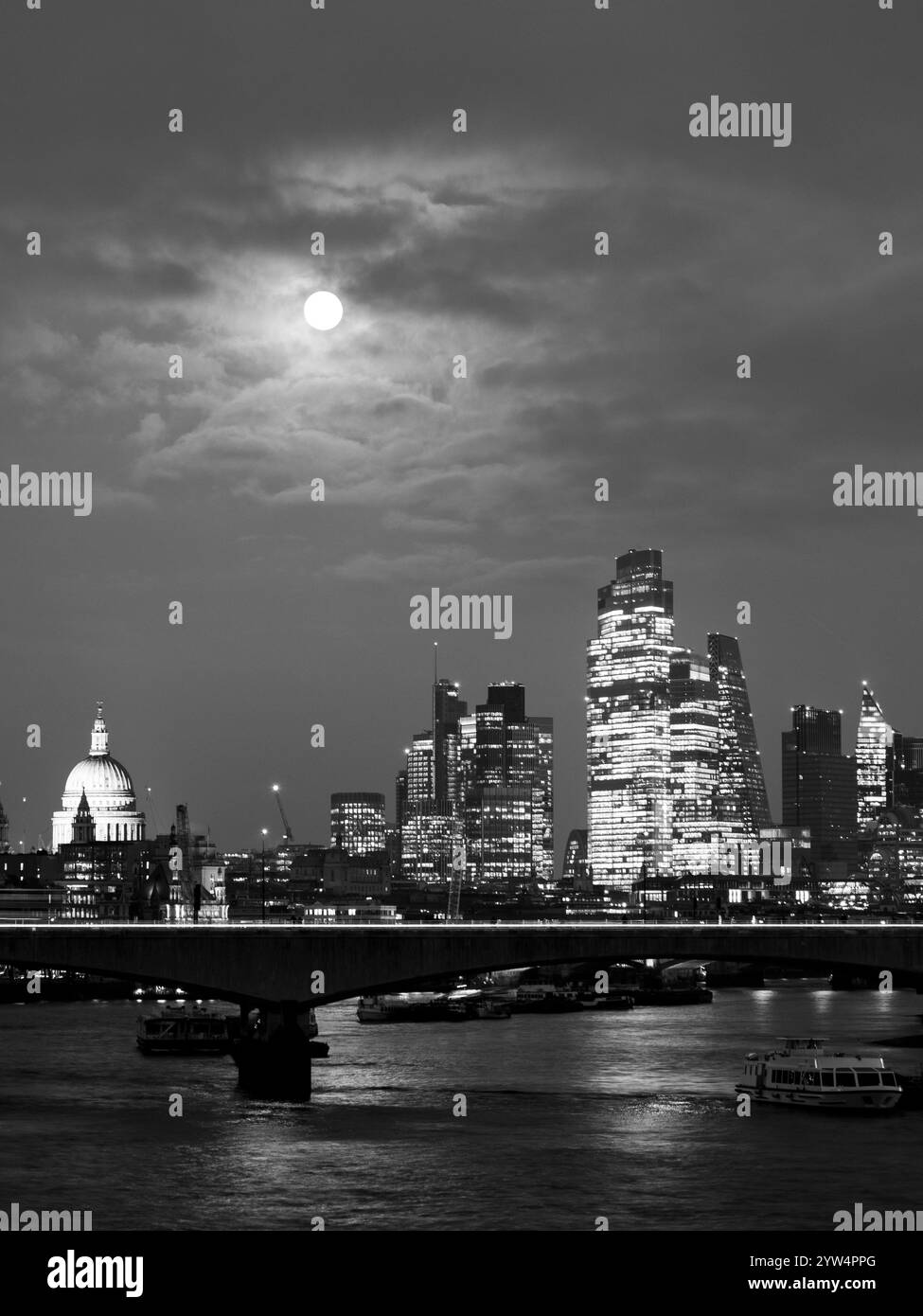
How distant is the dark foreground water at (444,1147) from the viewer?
5800 cm

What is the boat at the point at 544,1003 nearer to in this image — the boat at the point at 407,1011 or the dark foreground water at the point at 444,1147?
the boat at the point at 407,1011

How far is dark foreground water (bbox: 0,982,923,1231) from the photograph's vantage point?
58000 millimetres

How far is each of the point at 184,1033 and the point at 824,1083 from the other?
49.6 meters

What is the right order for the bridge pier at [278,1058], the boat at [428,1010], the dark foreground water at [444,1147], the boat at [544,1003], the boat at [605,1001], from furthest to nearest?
the boat at [605,1001] → the boat at [544,1003] → the boat at [428,1010] → the bridge pier at [278,1058] → the dark foreground water at [444,1147]

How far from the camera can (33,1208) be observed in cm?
5650

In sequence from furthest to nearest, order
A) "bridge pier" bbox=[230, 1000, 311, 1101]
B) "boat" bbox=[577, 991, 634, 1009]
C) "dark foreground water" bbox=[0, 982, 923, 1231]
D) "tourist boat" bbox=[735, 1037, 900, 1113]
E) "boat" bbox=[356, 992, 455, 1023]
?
1. "boat" bbox=[577, 991, 634, 1009]
2. "boat" bbox=[356, 992, 455, 1023]
3. "bridge pier" bbox=[230, 1000, 311, 1101]
4. "tourist boat" bbox=[735, 1037, 900, 1113]
5. "dark foreground water" bbox=[0, 982, 923, 1231]

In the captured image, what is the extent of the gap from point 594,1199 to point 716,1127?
1777 cm

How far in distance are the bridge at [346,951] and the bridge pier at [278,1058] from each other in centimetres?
12

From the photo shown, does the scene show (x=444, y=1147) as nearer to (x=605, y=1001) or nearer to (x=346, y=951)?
(x=346, y=951)

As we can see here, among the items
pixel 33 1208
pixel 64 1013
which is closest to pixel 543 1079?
pixel 33 1208

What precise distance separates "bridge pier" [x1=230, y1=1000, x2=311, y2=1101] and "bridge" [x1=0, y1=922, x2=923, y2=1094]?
0.38 ft

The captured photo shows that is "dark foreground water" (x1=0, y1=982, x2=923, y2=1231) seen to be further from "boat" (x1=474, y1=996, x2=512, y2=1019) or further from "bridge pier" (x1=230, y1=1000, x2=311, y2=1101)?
"boat" (x1=474, y1=996, x2=512, y2=1019)

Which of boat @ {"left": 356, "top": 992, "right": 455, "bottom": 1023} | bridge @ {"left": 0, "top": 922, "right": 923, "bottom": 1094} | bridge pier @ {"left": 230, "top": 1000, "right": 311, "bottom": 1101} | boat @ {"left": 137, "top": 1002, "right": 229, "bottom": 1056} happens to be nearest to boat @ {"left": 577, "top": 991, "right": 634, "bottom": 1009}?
boat @ {"left": 356, "top": 992, "right": 455, "bottom": 1023}

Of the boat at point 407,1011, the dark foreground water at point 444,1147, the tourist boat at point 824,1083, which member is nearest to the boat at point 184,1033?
the dark foreground water at point 444,1147
